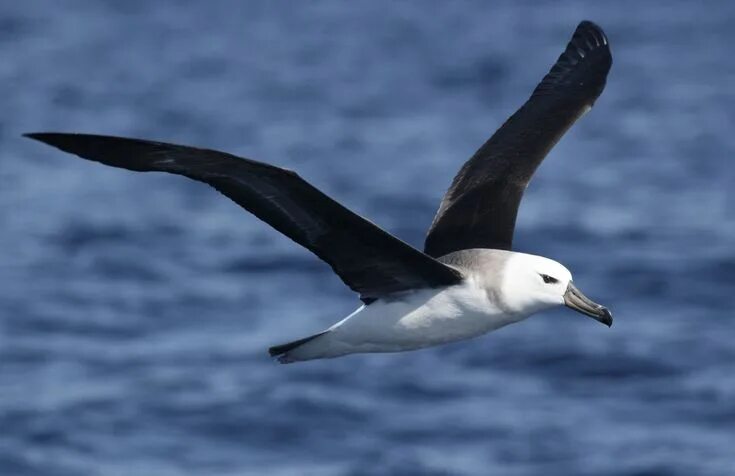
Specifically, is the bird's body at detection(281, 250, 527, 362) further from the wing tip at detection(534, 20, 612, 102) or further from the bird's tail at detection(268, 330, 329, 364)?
the wing tip at detection(534, 20, 612, 102)

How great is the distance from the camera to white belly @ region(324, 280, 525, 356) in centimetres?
1029

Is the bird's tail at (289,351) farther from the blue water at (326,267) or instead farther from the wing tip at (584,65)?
the blue water at (326,267)

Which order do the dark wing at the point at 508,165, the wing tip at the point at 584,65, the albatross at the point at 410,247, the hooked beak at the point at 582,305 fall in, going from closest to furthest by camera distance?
the albatross at the point at 410,247
the hooked beak at the point at 582,305
the dark wing at the point at 508,165
the wing tip at the point at 584,65

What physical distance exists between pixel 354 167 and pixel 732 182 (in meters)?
6.12

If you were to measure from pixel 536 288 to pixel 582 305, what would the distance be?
0.33 m

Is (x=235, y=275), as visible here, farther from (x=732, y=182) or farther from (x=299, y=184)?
(x=299, y=184)

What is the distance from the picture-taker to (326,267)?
23812mm

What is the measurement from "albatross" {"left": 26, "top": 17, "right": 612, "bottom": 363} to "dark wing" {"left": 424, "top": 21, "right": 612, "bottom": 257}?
1cm

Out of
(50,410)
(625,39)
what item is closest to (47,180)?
(50,410)

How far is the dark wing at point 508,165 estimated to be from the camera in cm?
1164

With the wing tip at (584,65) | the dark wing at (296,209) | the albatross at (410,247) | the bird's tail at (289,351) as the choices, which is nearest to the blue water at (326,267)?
the wing tip at (584,65)

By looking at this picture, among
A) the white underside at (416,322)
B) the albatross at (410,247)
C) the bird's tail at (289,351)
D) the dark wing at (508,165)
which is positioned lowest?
the bird's tail at (289,351)

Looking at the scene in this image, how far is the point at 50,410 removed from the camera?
65.4ft

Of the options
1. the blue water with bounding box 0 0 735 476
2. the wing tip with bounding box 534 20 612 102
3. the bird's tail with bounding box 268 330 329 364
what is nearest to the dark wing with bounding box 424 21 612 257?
the wing tip with bounding box 534 20 612 102
